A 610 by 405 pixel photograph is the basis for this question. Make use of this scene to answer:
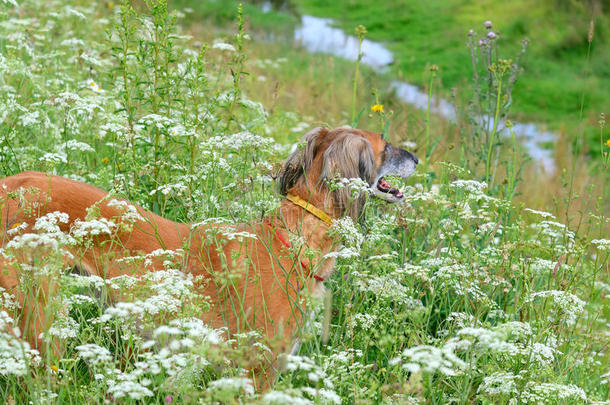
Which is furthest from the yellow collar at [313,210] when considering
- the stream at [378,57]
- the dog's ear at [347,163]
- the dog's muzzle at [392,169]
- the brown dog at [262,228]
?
the stream at [378,57]

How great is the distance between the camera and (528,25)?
2109cm

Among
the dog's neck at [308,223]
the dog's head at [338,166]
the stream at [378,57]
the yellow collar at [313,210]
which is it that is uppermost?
the dog's head at [338,166]

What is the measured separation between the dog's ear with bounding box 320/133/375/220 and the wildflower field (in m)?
0.21

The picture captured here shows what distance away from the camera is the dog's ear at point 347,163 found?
4.42 meters

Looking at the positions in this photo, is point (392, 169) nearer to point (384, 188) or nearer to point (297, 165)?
point (384, 188)

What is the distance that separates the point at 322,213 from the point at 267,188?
0.75 meters

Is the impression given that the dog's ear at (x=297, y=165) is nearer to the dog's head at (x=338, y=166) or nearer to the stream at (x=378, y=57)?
the dog's head at (x=338, y=166)

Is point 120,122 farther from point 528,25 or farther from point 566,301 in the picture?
point 528,25

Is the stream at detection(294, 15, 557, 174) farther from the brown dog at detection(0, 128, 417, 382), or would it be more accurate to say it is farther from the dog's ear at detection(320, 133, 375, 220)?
the brown dog at detection(0, 128, 417, 382)

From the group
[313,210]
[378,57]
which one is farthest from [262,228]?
[378,57]

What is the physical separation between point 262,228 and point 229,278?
105 centimetres

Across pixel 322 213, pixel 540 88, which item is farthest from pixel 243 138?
pixel 540 88

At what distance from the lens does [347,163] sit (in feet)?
14.6

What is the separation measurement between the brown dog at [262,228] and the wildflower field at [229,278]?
0.12 meters
